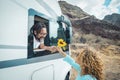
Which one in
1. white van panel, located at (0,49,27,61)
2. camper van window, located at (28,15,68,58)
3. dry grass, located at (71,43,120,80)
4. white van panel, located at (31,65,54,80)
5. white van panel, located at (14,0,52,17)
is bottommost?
dry grass, located at (71,43,120,80)

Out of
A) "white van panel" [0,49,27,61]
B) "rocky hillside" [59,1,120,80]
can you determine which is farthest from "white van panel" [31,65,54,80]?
"rocky hillside" [59,1,120,80]

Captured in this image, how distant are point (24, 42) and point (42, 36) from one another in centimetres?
65

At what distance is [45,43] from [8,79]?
1.12 m

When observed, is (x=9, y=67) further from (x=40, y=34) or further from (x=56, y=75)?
(x=56, y=75)

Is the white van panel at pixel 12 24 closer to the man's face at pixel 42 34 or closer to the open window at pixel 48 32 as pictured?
the open window at pixel 48 32

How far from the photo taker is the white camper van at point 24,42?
7.66 ft

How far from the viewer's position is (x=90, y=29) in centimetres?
2112

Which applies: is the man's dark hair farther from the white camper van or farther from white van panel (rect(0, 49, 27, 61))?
white van panel (rect(0, 49, 27, 61))

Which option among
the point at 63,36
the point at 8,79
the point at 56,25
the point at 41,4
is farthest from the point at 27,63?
the point at 63,36

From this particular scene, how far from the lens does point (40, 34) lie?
10.6 feet

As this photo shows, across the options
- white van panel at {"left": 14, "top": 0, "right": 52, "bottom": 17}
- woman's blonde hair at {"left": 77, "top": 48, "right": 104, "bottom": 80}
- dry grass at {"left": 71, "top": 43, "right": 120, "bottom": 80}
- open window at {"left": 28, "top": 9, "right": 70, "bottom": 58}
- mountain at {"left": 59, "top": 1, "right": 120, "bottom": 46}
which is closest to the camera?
white van panel at {"left": 14, "top": 0, "right": 52, "bottom": 17}

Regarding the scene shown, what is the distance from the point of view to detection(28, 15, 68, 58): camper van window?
2.90 meters

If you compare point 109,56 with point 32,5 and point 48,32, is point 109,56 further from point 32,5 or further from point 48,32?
point 32,5

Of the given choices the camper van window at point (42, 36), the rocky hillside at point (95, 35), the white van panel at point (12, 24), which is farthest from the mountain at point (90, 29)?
the white van panel at point (12, 24)
